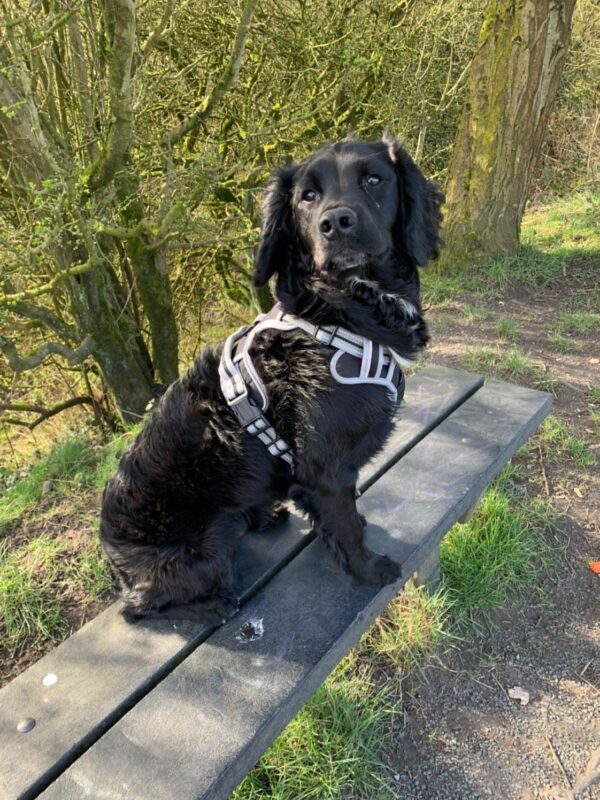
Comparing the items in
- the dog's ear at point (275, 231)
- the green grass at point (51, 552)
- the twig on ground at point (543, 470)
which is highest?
the dog's ear at point (275, 231)

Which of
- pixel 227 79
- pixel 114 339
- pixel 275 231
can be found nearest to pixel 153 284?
pixel 114 339

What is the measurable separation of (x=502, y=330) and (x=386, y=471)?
223 centimetres

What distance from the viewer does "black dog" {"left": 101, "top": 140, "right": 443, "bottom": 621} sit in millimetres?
1939

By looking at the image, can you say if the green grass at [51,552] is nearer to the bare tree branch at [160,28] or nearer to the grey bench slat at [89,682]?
the grey bench slat at [89,682]

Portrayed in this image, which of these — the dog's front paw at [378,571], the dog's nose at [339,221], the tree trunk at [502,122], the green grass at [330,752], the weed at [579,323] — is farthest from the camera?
the tree trunk at [502,122]

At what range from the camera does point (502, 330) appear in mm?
4223

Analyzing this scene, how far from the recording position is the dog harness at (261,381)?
1.93 meters

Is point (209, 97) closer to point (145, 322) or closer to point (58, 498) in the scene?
point (145, 322)

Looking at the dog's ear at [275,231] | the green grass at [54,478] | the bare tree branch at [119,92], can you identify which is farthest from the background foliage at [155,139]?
the dog's ear at [275,231]

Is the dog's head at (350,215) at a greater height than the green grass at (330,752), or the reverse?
the dog's head at (350,215)

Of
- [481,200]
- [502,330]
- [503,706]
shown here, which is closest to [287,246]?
[503,706]

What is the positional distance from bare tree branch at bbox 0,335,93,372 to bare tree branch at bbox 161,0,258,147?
1.96 m

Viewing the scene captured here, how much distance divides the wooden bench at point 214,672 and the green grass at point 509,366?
4.42 ft

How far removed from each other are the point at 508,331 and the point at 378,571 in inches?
111
